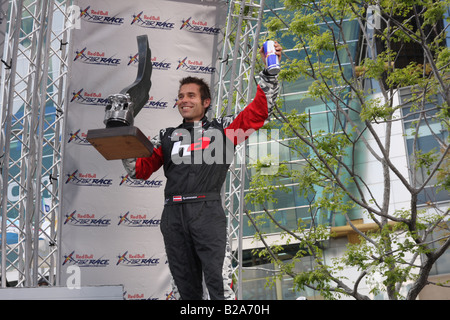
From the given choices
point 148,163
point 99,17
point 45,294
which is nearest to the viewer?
point 45,294

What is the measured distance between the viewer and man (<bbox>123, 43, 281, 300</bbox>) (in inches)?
147

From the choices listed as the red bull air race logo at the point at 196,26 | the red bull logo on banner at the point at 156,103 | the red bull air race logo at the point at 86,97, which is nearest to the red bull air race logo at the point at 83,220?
the red bull air race logo at the point at 86,97

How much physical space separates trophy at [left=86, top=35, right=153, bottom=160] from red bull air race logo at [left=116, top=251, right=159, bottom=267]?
347 centimetres

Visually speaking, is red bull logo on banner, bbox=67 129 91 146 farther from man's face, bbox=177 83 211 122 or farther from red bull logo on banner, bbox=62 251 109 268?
man's face, bbox=177 83 211 122

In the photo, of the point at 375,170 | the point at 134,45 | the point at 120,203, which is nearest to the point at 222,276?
the point at 120,203

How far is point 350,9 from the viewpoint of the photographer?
923cm

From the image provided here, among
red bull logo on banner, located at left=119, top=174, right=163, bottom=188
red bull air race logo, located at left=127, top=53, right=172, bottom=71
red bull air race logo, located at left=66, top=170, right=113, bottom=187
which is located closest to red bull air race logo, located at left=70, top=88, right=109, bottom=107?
red bull air race logo, located at left=127, top=53, right=172, bottom=71

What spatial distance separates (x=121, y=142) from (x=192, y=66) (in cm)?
365

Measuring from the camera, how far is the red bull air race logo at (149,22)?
6.98 m

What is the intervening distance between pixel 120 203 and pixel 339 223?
14.1m

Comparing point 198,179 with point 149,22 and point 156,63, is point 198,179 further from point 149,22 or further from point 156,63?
point 149,22

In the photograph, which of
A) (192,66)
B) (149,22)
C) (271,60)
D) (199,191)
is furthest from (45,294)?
(149,22)

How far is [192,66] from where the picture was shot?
7.10 metres

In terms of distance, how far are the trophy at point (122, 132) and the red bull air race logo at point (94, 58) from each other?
3.09 metres
